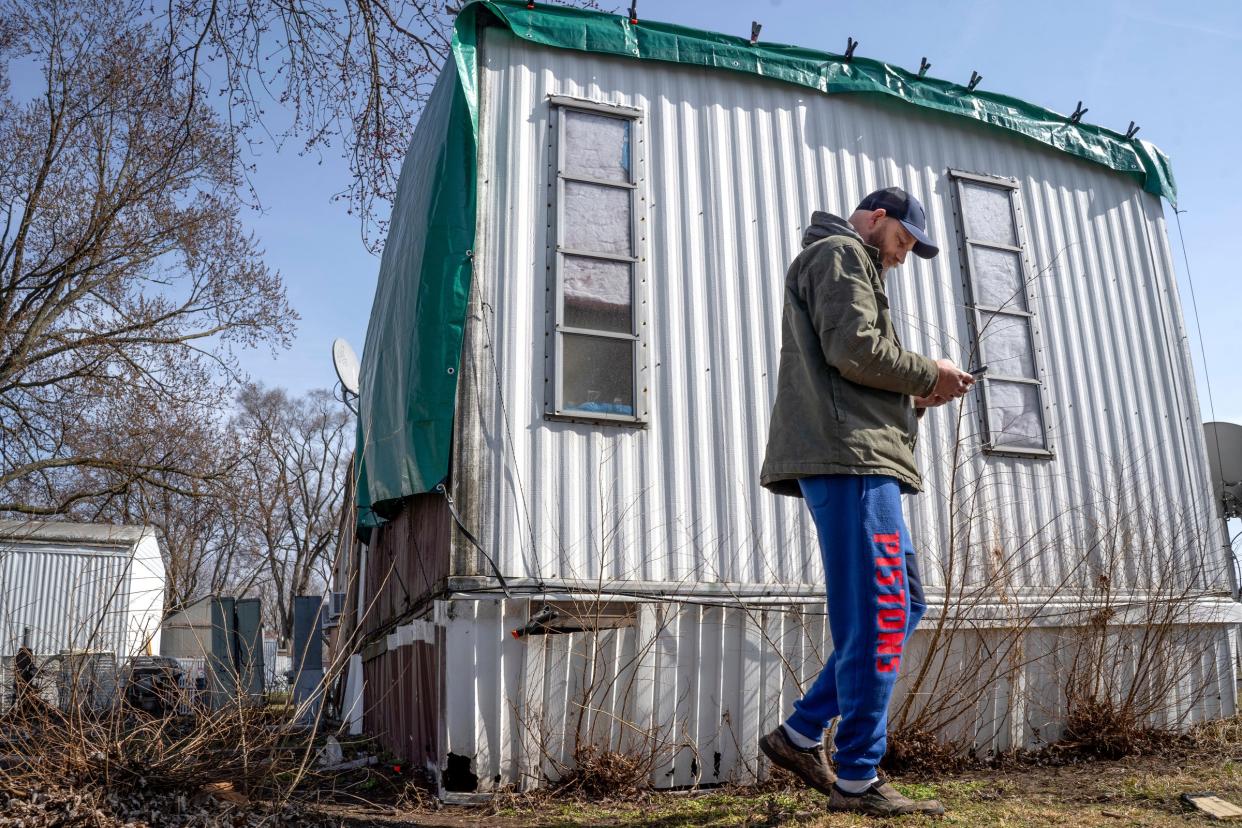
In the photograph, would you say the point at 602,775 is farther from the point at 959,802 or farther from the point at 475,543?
the point at 959,802

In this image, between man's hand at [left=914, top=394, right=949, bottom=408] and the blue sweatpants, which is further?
man's hand at [left=914, top=394, right=949, bottom=408]

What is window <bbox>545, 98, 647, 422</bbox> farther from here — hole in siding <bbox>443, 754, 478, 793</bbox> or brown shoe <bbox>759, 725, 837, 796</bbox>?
brown shoe <bbox>759, 725, 837, 796</bbox>

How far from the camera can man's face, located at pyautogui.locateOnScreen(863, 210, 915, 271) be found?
11.1 feet

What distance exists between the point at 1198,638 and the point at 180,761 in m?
5.15

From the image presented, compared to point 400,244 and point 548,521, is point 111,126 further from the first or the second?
point 548,521

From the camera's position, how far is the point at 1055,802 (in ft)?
11.6

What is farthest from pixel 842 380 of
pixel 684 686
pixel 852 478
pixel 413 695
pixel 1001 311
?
pixel 1001 311

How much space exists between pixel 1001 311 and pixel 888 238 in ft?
9.58

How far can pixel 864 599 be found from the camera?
113 inches

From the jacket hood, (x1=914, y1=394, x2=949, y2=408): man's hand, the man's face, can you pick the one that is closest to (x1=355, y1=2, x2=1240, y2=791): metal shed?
(x1=914, y1=394, x2=949, y2=408): man's hand

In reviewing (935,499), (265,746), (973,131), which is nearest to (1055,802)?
(935,499)

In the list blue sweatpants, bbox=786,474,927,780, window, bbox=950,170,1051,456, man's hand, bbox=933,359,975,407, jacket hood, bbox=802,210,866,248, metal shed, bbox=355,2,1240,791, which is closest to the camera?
blue sweatpants, bbox=786,474,927,780

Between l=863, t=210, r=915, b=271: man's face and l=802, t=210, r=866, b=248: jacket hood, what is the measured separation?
6cm

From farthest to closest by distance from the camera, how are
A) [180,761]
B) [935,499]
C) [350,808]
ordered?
[935,499] < [350,808] < [180,761]
